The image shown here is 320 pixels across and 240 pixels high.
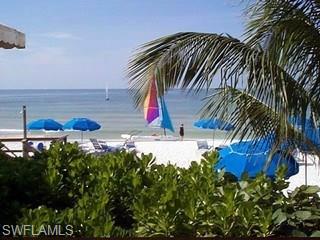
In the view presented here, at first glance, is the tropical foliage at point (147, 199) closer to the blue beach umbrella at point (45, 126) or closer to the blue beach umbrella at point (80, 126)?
the blue beach umbrella at point (80, 126)

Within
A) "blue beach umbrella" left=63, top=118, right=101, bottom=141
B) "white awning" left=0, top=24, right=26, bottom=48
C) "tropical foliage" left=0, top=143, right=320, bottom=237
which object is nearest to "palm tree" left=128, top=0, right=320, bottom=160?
"tropical foliage" left=0, top=143, right=320, bottom=237

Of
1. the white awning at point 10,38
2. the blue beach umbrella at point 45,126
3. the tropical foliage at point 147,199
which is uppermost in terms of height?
the white awning at point 10,38

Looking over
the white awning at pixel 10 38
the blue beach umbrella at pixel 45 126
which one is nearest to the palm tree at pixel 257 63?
the white awning at pixel 10 38

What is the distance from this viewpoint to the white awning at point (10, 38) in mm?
5340

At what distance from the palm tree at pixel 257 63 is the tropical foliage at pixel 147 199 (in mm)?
597

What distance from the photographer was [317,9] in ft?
12.5

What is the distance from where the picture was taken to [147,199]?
2.87 m

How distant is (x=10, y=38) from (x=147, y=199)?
3.49 meters

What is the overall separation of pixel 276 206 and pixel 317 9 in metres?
1.69

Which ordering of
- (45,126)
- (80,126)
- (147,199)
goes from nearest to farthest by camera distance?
1. (147,199)
2. (45,126)
3. (80,126)

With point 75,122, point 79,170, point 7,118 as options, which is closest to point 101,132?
point 75,122

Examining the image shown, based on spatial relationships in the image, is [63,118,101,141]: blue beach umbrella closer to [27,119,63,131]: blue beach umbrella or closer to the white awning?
[27,119,63,131]: blue beach umbrella

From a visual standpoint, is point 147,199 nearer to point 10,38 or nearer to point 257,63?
point 257,63

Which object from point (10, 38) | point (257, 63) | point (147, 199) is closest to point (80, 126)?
point (10, 38)
